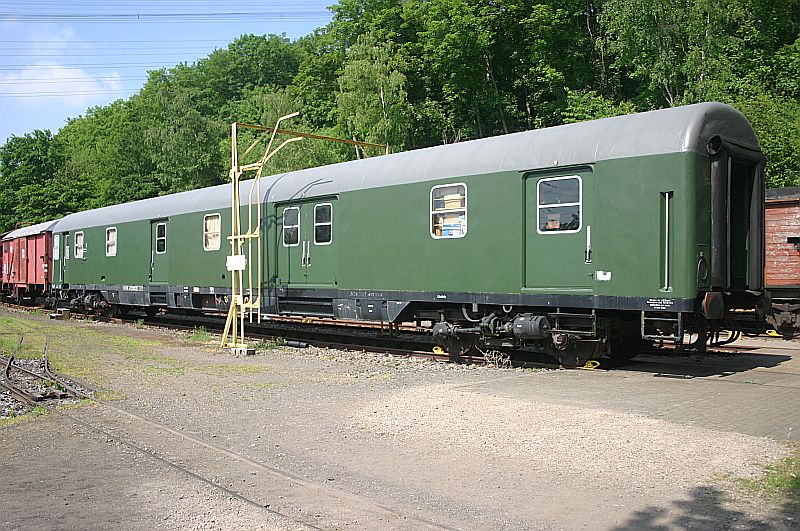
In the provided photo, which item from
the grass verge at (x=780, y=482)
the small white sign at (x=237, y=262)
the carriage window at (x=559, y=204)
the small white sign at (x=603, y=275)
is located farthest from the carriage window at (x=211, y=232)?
the grass verge at (x=780, y=482)

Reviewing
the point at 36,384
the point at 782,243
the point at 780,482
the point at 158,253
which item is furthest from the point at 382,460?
the point at 158,253

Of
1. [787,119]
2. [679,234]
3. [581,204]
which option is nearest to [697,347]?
[679,234]

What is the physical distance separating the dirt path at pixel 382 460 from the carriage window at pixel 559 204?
2219 mm

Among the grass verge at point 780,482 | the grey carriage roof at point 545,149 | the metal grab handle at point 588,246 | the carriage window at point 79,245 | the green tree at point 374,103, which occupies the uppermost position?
the green tree at point 374,103

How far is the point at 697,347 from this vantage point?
1077cm

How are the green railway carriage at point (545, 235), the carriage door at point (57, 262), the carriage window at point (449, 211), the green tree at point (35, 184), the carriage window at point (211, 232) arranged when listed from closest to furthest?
the green railway carriage at point (545, 235), the carriage window at point (449, 211), the carriage window at point (211, 232), the carriage door at point (57, 262), the green tree at point (35, 184)

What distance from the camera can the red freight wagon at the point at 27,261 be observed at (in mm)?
27703

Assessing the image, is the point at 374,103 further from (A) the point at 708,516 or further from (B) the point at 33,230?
(A) the point at 708,516

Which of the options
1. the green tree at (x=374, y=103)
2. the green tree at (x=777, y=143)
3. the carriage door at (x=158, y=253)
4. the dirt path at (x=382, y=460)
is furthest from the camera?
the green tree at (x=374, y=103)

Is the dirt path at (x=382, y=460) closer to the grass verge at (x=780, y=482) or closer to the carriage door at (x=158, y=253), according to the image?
the grass verge at (x=780, y=482)

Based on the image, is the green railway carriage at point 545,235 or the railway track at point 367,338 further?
the railway track at point 367,338

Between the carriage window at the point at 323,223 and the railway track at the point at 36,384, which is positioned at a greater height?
the carriage window at the point at 323,223

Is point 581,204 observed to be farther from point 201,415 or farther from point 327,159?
point 327,159

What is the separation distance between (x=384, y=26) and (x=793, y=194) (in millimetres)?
33839
